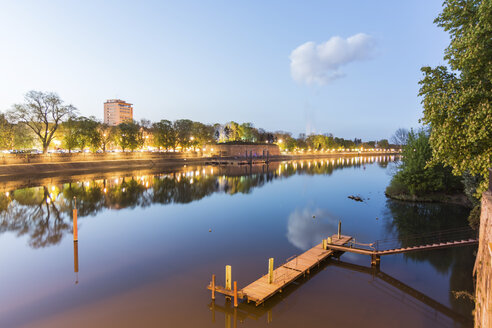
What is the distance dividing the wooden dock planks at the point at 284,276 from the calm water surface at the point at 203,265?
597 mm

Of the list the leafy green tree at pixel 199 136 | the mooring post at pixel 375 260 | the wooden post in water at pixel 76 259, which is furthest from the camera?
the leafy green tree at pixel 199 136

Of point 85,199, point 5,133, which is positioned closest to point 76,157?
point 5,133

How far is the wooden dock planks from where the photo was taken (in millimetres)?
12625

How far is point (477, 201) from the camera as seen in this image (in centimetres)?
2588

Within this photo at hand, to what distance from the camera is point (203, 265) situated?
58.4 ft

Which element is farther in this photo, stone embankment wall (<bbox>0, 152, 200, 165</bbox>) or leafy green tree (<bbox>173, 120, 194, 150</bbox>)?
leafy green tree (<bbox>173, 120, 194, 150</bbox>)

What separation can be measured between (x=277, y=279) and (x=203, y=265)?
5543mm

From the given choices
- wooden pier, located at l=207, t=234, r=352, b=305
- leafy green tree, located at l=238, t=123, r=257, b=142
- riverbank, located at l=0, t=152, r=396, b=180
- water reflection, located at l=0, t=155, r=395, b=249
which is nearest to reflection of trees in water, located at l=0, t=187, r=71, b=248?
water reflection, located at l=0, t=155, r=395, b=249

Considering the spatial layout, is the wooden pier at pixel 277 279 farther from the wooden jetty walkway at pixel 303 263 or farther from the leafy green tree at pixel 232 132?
the leafy green tree at pixel 232 132

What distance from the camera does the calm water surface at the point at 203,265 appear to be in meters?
12.5

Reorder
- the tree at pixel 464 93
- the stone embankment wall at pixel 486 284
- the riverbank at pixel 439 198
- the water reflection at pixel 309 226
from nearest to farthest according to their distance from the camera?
→ the stone embankment wall at pixel 486 284 < the tree at pixel 464 93 < the water reflection at pixel 309 226 < the riverbank at pixel 439 198

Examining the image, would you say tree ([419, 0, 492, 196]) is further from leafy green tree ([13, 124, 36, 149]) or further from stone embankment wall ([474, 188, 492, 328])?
→ leafy green tree ([13, 124, 36, 149])

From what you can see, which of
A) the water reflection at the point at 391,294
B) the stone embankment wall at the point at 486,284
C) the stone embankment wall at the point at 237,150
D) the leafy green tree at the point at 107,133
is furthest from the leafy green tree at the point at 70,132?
the stone embankment wall at the point at 486,284

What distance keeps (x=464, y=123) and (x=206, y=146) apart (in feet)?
337
